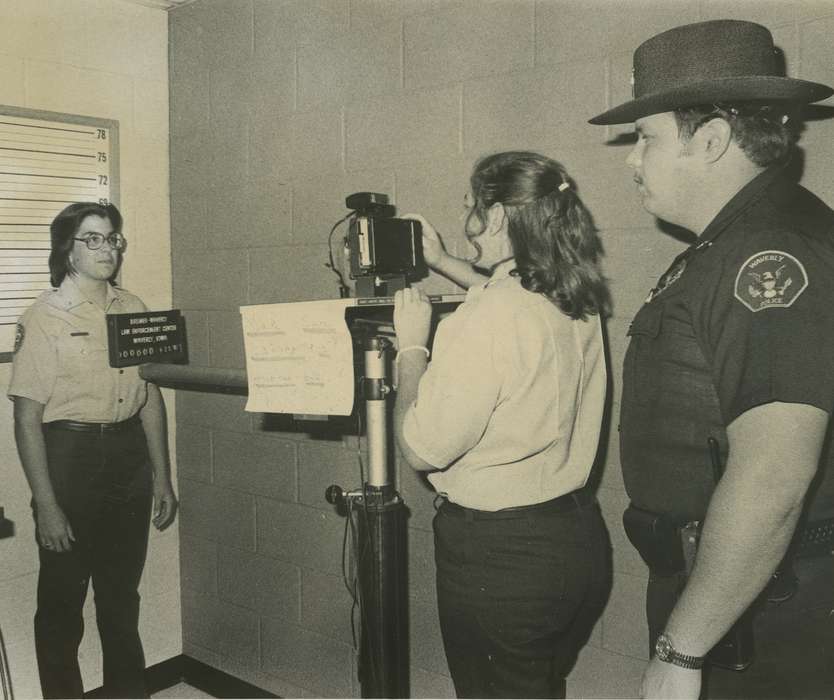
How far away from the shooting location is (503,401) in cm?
141

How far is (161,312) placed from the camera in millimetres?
2471

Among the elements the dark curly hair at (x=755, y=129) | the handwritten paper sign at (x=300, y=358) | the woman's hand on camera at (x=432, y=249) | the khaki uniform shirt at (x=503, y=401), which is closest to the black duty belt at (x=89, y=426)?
the handwritten paper sign at (x=300, y=358)

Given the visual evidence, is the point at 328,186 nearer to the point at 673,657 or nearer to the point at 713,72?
the point at 713,72

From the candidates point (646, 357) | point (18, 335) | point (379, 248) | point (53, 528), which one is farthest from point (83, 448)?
point (646, 357)

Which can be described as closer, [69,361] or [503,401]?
[503,401]

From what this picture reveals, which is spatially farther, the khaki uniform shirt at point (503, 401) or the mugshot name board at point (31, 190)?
the mugshot name board at point (31, 190)

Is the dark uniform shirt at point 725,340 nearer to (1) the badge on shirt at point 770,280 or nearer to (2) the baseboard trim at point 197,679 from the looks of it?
(1) the badge on shirt at point 770,280

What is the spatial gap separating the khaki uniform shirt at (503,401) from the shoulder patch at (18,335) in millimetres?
1219

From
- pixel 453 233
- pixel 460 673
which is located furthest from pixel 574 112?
pixel 460 673

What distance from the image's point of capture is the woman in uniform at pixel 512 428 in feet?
4.53

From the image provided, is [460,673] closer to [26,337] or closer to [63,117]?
[26,337]

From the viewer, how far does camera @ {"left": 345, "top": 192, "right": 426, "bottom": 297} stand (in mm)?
1663

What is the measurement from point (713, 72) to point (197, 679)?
8.22 feet

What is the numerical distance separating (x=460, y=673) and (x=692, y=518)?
23.0 inches
